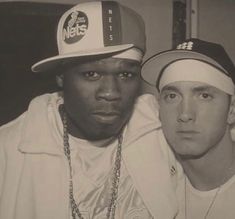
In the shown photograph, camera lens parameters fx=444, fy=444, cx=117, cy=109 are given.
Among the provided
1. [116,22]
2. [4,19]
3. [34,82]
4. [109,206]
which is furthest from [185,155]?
[4,19]

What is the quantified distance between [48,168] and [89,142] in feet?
0.52

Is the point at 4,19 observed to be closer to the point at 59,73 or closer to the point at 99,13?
the point at 59,73

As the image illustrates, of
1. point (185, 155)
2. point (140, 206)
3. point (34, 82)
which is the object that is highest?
point (34, 82)

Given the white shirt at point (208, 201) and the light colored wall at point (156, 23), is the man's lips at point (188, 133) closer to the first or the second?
the white shirt at point (208, 201)

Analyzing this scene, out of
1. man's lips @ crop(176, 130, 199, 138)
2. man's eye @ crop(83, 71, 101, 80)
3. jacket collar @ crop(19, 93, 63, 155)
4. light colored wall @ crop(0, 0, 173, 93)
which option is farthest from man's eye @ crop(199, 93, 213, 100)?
light colored wall @ crop(0, 0, 173, 93)

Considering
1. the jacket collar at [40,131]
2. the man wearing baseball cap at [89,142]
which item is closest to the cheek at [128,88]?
the man wearing baseball cap at [89,142]

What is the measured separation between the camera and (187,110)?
1285 mm

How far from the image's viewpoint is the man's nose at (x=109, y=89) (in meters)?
1.27

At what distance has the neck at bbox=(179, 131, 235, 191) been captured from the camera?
1373 mm

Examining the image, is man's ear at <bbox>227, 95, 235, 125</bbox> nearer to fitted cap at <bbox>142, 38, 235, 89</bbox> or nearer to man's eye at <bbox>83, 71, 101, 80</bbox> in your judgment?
fitted cap at <bbox>142, 38, 235, 89</bbox>

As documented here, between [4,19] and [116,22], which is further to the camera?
[4,19]

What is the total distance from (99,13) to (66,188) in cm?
53

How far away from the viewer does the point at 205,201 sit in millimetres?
1372

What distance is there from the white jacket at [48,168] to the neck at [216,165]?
9cm
